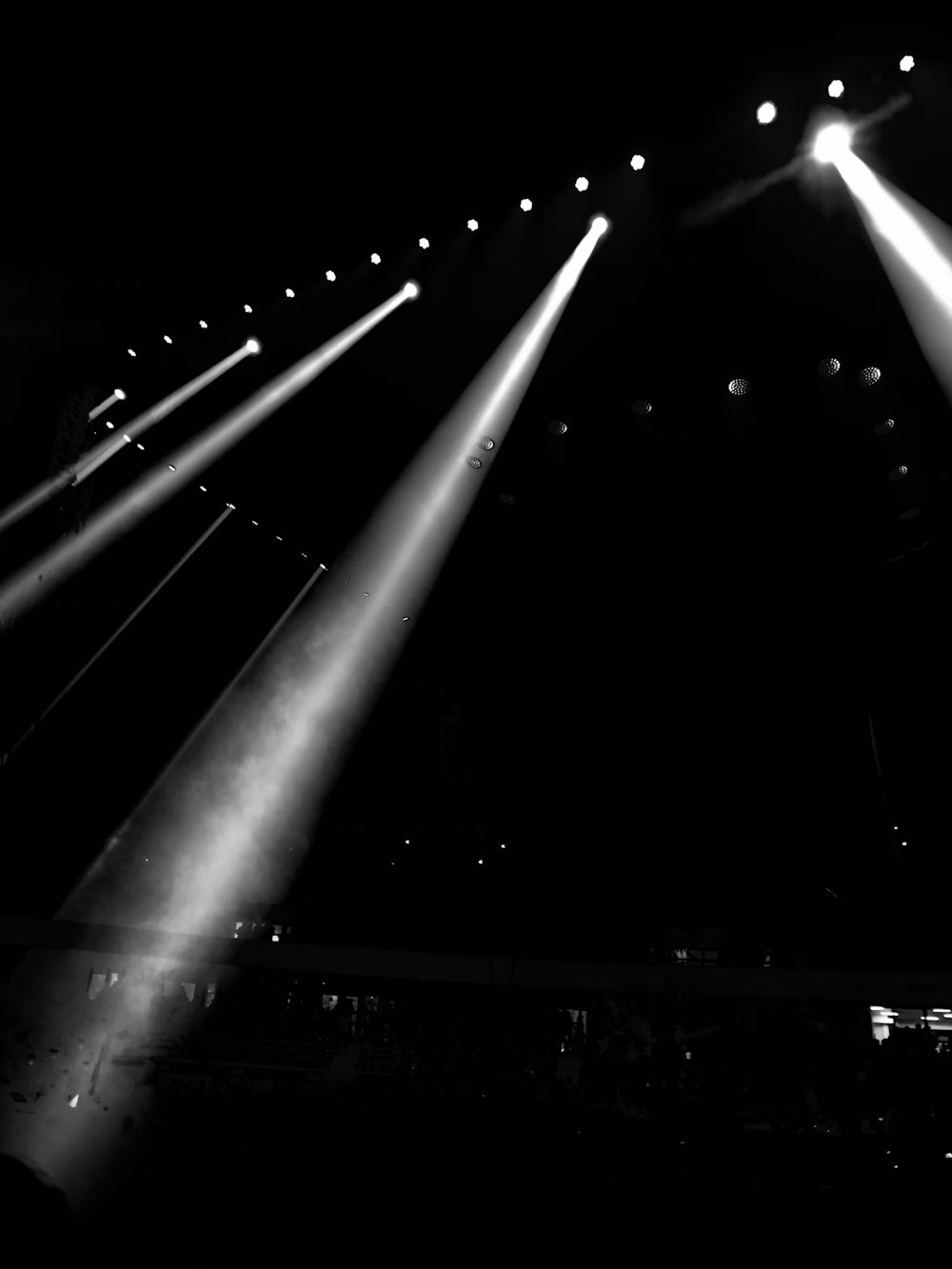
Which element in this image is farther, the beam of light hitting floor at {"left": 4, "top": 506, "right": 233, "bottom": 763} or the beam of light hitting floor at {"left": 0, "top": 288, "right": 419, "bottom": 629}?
the beam of light hitting floor at {"left": 4, "top": 506, "right": 233, "bottom": 763}

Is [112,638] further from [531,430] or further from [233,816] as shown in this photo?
[531,430]

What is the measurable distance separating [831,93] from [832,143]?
31 centimetres

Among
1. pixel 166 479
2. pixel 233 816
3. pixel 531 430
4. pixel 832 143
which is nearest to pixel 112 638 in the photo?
pixel 233 816

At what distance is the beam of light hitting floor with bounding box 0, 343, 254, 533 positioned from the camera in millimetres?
6934

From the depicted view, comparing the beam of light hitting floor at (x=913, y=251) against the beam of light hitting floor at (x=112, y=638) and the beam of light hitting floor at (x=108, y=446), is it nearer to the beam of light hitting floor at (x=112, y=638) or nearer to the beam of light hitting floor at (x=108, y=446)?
the beam of light hitting floor at (x=108, y=446)

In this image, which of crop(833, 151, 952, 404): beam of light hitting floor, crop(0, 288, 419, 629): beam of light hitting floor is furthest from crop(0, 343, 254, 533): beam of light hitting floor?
crop(833, 151, 952, 404): beam of light hitting floor

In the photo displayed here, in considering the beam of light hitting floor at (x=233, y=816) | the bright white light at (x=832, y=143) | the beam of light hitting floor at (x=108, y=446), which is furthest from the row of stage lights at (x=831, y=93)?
the beam of light hitting floor at (x=233, y=816)

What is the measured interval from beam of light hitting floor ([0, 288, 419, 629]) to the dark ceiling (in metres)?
0.14

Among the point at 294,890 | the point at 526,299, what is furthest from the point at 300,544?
the point at 294,890

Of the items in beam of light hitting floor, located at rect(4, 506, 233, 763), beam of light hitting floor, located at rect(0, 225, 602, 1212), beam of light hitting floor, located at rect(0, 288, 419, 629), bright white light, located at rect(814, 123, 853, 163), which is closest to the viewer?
bright white light, located at rect(814, 123, 853, 163)

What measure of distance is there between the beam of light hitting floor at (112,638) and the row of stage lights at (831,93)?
6.96 m

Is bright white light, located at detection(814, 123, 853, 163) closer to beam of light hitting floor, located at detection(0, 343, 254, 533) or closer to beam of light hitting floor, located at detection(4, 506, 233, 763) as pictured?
beam of light hitting floor, located at detection(0, 343, 254, 533)

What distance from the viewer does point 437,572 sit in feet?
31.3

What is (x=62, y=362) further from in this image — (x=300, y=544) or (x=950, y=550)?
(x=950, y=550)
